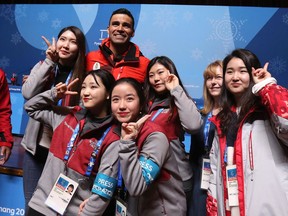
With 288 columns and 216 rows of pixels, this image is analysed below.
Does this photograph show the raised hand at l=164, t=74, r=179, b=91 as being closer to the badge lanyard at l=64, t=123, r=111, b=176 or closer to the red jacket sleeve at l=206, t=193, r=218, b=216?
the badge lanyard at l=64, t=123, r=111, b=176

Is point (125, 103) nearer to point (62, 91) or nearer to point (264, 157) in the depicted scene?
point (62, 91)

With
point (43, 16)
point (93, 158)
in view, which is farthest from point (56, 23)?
point (93, 158)

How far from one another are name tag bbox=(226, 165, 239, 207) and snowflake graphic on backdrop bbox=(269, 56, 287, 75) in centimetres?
238

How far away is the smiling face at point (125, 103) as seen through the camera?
156 centimetres

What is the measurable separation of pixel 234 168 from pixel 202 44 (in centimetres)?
246

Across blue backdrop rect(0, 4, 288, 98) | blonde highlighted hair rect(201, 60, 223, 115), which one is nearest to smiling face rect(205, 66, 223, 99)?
blonde highlighted hair rect(201, 60, 223, 115)

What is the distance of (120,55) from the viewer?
7.50 ft

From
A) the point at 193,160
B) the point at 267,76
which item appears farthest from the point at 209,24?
the point at 267,76

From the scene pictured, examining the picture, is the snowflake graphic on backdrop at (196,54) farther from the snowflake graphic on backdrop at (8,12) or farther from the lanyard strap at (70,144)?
the snowflake graphic on backdrop at (8,12)

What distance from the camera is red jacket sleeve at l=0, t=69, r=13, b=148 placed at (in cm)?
226

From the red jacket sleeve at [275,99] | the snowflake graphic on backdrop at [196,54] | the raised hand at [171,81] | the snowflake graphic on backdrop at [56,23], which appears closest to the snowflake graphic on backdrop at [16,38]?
the snowflake graphic on backdrop at [56,23]

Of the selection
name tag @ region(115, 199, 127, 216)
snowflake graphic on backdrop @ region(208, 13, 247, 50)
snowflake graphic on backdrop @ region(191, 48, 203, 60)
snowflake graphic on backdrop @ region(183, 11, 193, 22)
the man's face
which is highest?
snowflake graphic on backdrop @ region(183, 11, 193, 22)

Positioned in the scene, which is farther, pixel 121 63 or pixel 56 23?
pixel 56 23

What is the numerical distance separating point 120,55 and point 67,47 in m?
0.41
